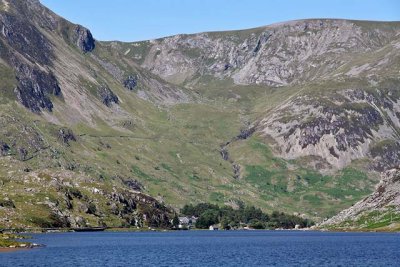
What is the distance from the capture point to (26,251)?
198 m

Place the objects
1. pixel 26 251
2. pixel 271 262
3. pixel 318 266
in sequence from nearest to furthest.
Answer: pixel 318 266 < pixel 271 262 < pixel 26 251

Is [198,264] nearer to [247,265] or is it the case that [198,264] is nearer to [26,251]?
[247,265]

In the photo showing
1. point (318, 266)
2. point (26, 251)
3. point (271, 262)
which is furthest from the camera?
point (26, 251)

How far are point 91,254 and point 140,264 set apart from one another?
38287 millimetres

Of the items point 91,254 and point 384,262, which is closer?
point 384,262

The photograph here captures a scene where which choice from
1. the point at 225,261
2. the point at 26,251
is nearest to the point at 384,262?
the point at 225,261

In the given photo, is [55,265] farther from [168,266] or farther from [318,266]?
[318,266]

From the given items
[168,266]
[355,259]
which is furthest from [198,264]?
[355,259]

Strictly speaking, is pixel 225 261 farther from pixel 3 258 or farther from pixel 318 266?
pixel 3 258

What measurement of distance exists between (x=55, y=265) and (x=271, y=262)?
1844 inches

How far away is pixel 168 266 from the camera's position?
158m

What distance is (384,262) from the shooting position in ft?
541

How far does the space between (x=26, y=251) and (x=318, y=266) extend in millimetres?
78963

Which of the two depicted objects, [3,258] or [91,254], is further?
[91,254]
